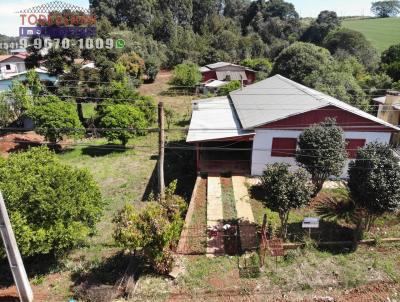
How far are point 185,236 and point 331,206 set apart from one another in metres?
7.48

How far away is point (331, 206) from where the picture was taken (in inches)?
648

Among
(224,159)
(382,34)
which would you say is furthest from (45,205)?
(382,34)

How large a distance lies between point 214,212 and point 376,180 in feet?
22.9

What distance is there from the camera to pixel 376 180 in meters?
12.3

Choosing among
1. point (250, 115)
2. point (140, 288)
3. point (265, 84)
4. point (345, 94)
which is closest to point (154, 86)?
point (265, 84)

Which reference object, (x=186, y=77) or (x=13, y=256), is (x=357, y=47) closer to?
(x=186, y=77)

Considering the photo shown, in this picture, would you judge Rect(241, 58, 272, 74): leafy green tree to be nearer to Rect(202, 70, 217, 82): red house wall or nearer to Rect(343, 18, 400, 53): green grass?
Rect(202, 70, 217, 82): red house wall

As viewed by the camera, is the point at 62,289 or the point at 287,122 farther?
the point at 287,122

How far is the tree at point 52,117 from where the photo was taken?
84.0 ft

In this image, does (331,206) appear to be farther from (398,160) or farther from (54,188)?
(54,188)

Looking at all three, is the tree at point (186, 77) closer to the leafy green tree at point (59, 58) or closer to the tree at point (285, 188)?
the leafy green tree at point (59, 58)

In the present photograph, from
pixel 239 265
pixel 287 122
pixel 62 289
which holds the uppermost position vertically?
pixel 287 122

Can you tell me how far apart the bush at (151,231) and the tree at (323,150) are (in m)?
7.19

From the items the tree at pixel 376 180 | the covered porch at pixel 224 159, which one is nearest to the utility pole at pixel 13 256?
the covered porch at pixel 224 159
